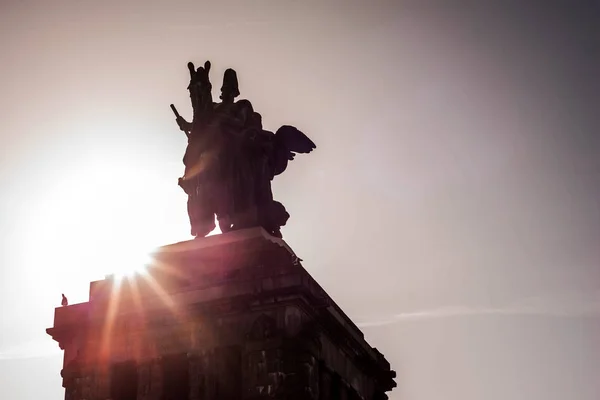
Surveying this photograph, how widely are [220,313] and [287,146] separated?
20.0 feet

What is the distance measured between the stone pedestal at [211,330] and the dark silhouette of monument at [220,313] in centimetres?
3

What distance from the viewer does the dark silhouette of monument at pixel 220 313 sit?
2295 cm

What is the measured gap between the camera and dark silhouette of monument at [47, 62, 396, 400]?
23.0 m

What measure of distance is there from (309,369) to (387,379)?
634 centimetres

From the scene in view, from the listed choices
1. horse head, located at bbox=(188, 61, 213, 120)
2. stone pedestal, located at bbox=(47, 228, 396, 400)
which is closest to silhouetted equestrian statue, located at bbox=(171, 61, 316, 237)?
horse head, located at bbox=(188, 61, 213, 120)

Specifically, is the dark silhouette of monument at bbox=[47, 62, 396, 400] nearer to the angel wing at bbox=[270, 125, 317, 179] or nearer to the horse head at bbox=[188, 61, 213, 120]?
the horse head at bbox=[188, 61, 213, 120]

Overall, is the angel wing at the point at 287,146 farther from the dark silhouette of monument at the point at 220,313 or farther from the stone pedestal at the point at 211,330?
the stone pedestal at the point at 211,330

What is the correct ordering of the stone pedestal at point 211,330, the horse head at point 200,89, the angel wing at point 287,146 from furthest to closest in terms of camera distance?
the angel wing at point 287,146, the horse head at point 200,89, the stone pedestal at point 211,330

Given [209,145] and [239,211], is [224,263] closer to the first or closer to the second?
[239,211]

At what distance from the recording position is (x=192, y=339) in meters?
23.6

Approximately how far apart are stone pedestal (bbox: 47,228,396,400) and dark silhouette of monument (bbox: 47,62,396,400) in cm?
3

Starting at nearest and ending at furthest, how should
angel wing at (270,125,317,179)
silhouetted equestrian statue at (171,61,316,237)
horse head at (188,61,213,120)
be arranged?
silhouetted equestrian statue at (171,61,316,237) < horse head at (188,61,213,120) < angel wing at (270,125,317,179)

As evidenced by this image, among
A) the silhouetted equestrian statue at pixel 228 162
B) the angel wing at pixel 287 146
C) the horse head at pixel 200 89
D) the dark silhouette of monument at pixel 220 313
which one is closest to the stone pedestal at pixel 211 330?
the dark silhouette of monument at pixel 220 313

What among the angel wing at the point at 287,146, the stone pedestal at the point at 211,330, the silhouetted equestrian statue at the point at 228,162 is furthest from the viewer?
the angel wing at the point at 287,146
